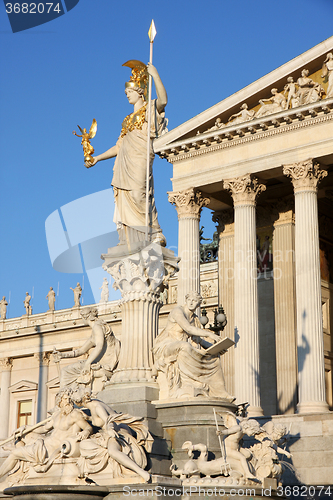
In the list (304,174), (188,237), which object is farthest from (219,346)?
(188,237)

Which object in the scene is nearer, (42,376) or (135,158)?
(135,158)

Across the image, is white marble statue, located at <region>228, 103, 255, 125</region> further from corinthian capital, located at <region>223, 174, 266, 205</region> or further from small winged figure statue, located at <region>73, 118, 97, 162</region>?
small winged figure statue, located at <region>73, 118, 97, 162</region>

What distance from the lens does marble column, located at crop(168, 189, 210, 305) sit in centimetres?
3422

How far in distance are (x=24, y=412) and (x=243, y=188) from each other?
1279 inches

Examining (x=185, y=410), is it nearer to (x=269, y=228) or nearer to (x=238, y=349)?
(x=238, y=349)

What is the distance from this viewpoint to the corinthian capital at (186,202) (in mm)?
35875

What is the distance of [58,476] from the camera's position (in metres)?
11.1

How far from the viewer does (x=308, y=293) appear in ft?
101

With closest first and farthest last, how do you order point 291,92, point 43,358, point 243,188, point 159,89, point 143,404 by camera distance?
point 143,404, point 159,89, point 291,92, point 243,188, point 43,358

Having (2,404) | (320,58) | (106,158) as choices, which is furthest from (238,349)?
(2,404)

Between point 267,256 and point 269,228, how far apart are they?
55.9 inches

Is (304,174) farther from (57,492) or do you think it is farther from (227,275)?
(57,492)

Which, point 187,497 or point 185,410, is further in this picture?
point 185,410

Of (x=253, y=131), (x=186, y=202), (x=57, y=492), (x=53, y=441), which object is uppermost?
(x=253, y=131)
